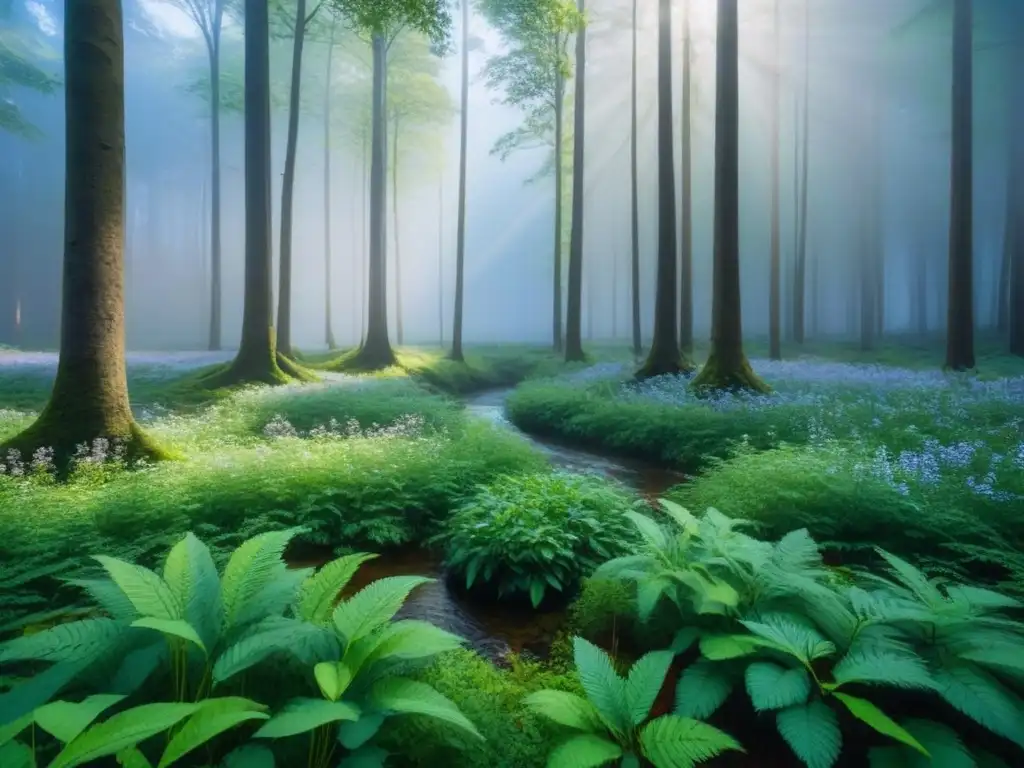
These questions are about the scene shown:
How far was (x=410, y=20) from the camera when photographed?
991cm

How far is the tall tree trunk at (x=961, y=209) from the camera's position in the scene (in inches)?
495

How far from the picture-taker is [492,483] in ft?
22.8

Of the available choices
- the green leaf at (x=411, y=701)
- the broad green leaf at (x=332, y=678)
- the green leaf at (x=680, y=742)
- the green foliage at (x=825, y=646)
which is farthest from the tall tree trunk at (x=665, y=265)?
the broad green leaf at (x=332, y=678)

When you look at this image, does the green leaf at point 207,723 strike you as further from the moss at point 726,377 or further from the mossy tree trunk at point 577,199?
the mossy tree trunk at point 577,199

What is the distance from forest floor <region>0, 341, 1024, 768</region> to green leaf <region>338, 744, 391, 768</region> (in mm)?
220

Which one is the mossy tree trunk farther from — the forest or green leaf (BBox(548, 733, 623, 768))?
green leaf (BBox(548, 733, 623, 768))

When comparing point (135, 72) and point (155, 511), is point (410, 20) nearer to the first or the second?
point (155, 511)

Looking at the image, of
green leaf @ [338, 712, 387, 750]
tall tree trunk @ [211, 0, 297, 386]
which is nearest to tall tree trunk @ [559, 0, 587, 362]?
tall tree trunk @ [211, 0, 297, 386]

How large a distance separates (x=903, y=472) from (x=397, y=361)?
15.8 m

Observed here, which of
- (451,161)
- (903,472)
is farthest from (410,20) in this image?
(451,161)

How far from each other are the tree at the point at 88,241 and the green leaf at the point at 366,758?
5975mm

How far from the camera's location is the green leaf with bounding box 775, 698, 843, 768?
7.06 feet

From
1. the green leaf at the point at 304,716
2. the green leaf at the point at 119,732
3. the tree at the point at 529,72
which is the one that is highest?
the tree at the point at 529,72

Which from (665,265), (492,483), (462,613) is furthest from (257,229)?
(462,613)
